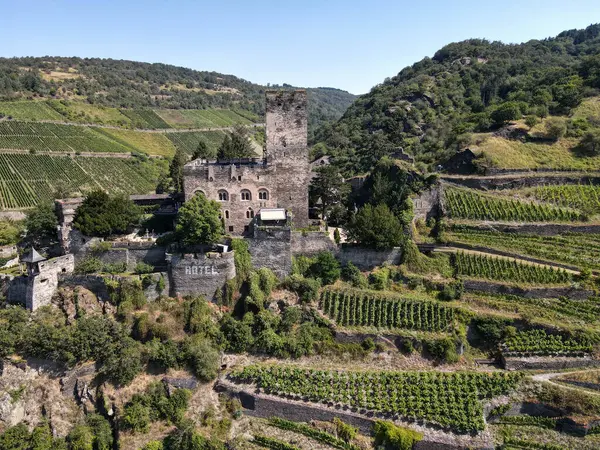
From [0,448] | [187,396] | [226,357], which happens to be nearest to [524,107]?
[226,357]

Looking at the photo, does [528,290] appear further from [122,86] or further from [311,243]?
[122,86]

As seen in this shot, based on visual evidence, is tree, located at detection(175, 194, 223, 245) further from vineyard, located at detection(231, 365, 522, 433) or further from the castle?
vineyard, located at detection(231, 365, 522, 433)

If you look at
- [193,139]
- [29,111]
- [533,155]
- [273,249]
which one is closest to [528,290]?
[273,249]

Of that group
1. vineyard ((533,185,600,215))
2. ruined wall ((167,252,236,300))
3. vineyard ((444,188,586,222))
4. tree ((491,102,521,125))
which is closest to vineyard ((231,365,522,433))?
ruined wall ((167,252,236,300))

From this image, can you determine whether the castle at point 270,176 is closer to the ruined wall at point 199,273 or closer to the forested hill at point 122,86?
the ruined wall at point 199,273

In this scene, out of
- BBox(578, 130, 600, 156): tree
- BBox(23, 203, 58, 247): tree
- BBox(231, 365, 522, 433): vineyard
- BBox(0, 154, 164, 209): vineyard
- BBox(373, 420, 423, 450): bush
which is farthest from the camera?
BBox(0, 154, 164, 209): vineyard

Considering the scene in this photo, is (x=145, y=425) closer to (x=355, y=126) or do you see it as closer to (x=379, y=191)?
(x=379, y=191)

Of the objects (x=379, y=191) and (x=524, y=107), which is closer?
(x=379, y=191)
